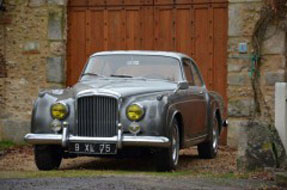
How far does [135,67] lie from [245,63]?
3.56m

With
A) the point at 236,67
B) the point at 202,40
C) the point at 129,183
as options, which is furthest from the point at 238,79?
the point at 129,183

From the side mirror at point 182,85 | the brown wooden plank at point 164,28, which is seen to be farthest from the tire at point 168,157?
the brown wooden plank at point 164,28

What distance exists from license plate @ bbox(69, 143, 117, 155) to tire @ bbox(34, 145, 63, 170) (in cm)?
48

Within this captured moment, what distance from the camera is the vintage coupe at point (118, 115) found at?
9.52m

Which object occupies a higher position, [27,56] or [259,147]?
[27,56]

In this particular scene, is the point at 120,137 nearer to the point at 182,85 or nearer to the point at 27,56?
the point at 182,85

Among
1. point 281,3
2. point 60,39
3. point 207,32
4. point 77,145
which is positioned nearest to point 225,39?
point 207,32

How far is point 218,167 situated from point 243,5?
4.18 metres

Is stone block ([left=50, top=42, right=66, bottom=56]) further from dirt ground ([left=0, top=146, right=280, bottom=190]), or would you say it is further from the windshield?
the windshield

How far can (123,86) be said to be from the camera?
10.0 m

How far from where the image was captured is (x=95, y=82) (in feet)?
34.3

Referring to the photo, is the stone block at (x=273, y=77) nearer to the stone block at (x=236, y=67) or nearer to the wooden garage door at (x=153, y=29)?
the stone block at (x=236, y=67)

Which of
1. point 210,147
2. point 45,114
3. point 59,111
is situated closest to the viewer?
point 59,111

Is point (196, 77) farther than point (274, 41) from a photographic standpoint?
No
